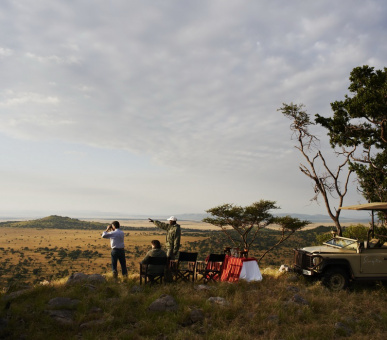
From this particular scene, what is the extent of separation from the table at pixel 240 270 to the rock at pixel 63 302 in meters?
5.71

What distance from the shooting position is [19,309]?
8320 mm

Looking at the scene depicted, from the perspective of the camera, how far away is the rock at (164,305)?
28.5 ft

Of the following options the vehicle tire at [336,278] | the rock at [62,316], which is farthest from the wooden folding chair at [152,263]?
the vehicle tire at [336,278]

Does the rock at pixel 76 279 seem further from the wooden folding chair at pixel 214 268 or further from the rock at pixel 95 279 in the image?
the wooden folding chair at pixel 214 268

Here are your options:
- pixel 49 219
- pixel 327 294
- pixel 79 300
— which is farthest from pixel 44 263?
pixel 49 219

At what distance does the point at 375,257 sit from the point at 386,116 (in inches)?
378

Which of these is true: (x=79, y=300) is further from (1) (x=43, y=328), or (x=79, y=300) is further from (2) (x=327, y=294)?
(2) (x=327, y=294)

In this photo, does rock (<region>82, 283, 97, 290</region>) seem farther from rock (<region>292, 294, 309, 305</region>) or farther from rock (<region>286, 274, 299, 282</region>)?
rock (<region>286, 274, 299, 282</region>)

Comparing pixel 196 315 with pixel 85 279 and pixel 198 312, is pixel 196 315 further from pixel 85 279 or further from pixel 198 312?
pixel 85 279

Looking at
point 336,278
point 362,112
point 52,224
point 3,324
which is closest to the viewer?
point 3,324

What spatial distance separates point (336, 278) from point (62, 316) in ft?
29.7

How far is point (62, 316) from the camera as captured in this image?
8.11 m

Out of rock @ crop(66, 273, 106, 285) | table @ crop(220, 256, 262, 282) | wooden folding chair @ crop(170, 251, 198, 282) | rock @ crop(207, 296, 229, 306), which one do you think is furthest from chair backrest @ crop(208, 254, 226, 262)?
rock @ crop(66, 273, 106, 285)

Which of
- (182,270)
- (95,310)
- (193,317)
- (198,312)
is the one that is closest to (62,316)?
(95,310)
